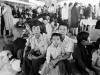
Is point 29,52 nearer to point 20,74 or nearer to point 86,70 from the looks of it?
point 20,74

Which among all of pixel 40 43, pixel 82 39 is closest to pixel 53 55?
pixel 40 43

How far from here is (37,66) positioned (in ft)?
7.29

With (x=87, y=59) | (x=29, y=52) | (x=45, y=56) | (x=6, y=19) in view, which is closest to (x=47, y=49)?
(x=45, y=56)

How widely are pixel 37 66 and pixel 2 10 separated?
2.77 meters

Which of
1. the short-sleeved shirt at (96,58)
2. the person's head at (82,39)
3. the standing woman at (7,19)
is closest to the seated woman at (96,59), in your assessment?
the short-sleeved shirt at (96,58)

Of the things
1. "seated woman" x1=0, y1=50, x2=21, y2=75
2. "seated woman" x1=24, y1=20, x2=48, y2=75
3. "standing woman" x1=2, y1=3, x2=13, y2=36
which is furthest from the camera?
"standing woman" x1=2, y1=3, x2=13, y2=36

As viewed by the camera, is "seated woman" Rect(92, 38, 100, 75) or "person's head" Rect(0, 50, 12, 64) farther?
"person's head" Rect(0, 50, 12, 64)

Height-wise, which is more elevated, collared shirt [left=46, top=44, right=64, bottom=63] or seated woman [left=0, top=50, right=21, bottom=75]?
collared shirt [left=46, top=44, right=64, bottom=63]

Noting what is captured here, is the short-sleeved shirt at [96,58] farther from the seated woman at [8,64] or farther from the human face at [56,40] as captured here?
the seated woman at [8,64]

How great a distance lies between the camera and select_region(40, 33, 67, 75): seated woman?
200cm

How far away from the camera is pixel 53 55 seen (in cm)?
207

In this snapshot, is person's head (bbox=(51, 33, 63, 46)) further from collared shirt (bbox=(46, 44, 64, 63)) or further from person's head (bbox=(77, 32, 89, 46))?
person's head (bbox=(77, 32, 89, 46))

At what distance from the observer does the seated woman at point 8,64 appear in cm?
264

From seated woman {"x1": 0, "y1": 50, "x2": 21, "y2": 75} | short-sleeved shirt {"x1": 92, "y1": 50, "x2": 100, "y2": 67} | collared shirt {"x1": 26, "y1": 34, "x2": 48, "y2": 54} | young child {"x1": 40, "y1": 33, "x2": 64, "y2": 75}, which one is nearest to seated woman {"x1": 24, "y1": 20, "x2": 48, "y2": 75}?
collared shirt {"x1": 26, "y1": 34, "x2": 48, "y2": 54}
